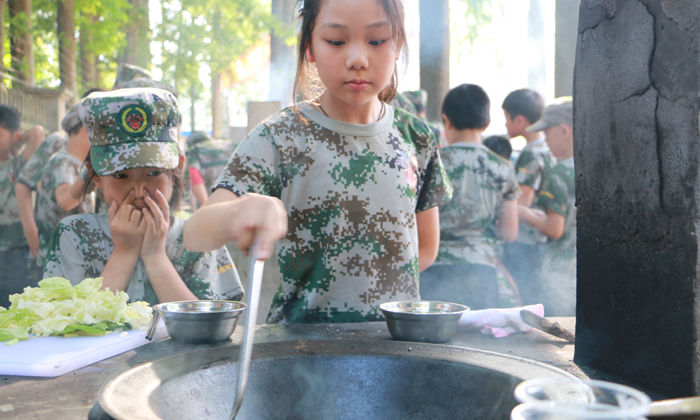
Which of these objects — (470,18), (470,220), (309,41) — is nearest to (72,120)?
(309,41)

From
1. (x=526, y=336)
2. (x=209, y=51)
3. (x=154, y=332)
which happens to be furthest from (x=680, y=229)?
(x=209, y=51)

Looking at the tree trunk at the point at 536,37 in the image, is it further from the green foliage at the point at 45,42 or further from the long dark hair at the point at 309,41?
the green foliage at the point at 45,42

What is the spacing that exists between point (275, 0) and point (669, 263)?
45.1 ft

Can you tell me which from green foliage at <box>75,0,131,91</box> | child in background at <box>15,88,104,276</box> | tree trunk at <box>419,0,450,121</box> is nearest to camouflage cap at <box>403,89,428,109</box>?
tree trunk at <box>419,0,450,121</box>

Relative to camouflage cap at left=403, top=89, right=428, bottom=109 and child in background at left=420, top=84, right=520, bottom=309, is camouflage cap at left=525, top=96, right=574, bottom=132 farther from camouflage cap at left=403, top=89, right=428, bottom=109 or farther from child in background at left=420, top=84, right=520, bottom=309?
camouflage cap at left=403, top=89, right=428, bottom=109

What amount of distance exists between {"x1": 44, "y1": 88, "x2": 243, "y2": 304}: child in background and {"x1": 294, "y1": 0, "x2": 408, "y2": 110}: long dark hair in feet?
1.99

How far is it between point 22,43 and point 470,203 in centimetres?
1411

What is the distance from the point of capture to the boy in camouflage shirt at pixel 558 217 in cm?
450

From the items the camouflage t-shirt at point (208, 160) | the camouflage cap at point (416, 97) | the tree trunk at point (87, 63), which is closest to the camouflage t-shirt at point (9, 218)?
the camouflage t-shirt at point (208, 160)

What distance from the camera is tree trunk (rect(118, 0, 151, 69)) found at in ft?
55.4

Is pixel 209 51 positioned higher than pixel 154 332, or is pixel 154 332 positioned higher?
pixel 209 51

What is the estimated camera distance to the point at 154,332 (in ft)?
5.81

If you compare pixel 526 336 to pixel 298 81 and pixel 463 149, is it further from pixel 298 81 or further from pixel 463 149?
pixel 463 149

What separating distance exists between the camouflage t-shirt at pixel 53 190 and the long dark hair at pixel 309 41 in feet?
8.49
